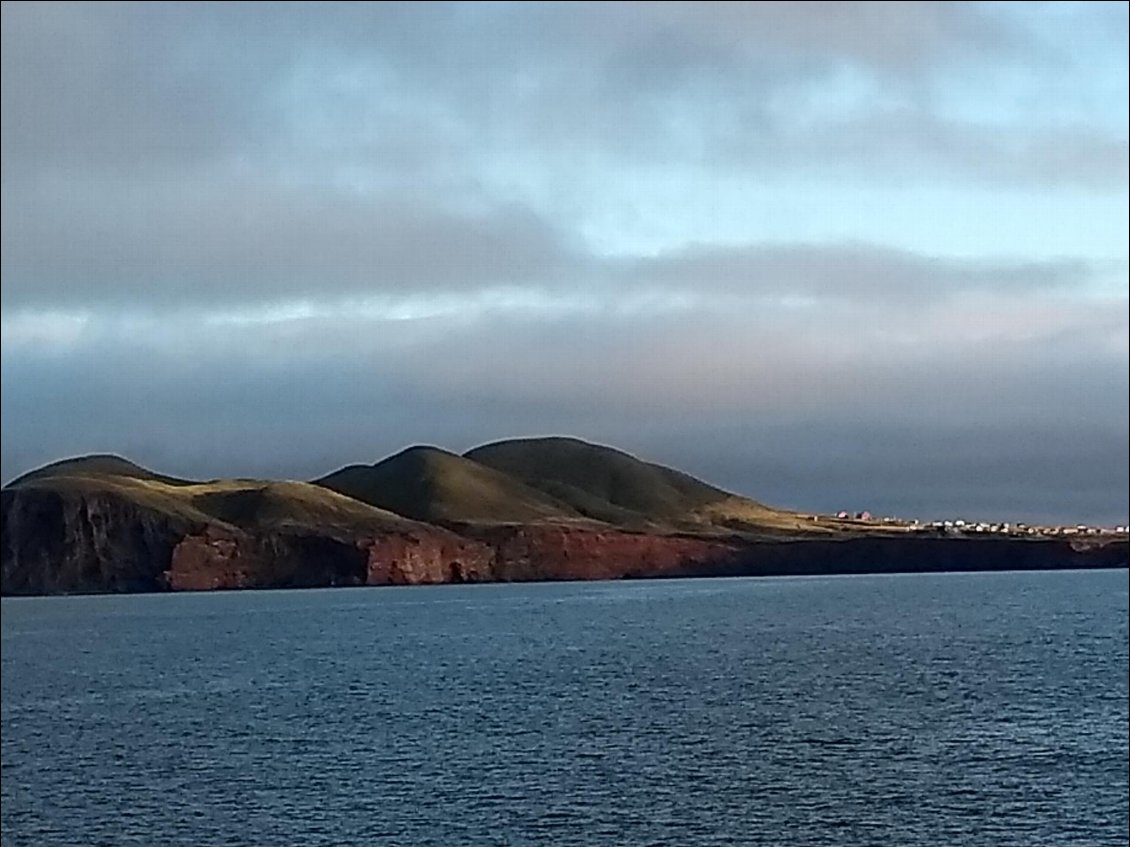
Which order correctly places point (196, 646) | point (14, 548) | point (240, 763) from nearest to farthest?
point (240, 763)
point (196, 646)
point (14, 548)

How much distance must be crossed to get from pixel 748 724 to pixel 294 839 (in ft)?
79.7

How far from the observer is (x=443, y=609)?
572 feet

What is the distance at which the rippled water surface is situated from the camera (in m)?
43.1

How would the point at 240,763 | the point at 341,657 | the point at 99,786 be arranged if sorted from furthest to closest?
the point at 341,657 → the point at 240,763 → the point at 99,786

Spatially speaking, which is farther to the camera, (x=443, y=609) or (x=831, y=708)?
(x=443, y=609)

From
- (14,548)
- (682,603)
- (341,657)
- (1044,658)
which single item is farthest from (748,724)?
(14,548)

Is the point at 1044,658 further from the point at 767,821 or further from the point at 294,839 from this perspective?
the point at 294,839

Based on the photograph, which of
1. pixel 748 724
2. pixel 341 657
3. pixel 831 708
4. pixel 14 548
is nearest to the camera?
pixel 748 724

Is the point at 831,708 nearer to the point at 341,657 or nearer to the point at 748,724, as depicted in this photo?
the point at 748,724

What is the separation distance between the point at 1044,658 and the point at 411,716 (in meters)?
39.1

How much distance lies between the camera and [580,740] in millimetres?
57812

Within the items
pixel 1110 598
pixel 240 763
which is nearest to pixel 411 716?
pixel 240 763

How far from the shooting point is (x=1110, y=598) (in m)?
181

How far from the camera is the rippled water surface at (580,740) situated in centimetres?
4306
